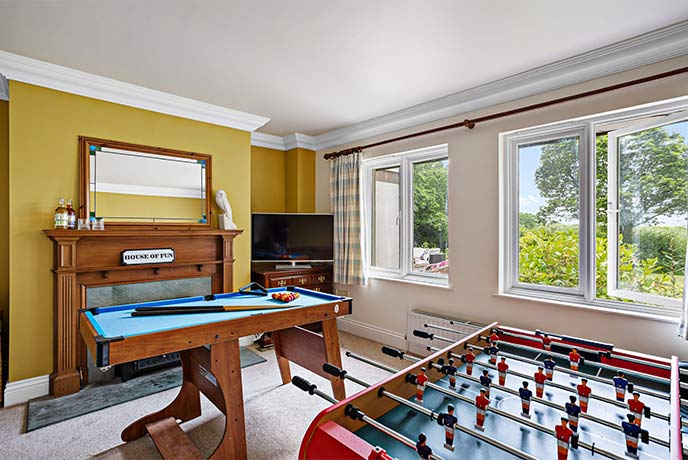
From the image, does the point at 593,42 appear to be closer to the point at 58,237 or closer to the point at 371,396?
the point at 371,396

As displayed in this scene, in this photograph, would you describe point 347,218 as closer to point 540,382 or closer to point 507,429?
point 540,382

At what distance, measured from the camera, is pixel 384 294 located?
399 cm

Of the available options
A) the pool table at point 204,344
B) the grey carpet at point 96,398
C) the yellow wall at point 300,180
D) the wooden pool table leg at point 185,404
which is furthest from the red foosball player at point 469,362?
the yellow wall at point 300,180

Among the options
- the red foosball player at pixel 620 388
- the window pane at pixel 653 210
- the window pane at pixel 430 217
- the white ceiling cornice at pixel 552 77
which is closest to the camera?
the red foosball player at pixel 620 388

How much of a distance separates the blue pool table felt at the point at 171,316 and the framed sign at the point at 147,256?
2.88 ft

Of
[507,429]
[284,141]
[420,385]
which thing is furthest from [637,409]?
[284,141]

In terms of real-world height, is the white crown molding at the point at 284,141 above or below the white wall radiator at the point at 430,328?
above

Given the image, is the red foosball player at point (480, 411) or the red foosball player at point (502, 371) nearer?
the red foosball player at point (480, 411)

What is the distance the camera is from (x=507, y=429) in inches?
45.6

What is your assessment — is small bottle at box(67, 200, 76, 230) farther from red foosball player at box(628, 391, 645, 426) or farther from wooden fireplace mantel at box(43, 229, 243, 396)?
red foosball player at box(628, 391, 645, 426)

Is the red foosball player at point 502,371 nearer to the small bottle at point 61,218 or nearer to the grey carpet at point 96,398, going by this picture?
the grey carpet at point 96,398

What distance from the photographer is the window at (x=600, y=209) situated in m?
2.33

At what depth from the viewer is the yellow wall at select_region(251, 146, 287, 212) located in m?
4.54

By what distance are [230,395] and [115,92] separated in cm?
267
